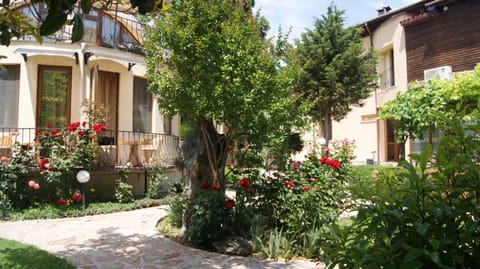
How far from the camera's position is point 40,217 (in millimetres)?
8219

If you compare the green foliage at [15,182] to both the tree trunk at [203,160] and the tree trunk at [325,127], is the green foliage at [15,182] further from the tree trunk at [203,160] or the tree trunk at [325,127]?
the tree trunk at [325,127]

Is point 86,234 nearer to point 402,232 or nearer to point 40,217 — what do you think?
point 40,217

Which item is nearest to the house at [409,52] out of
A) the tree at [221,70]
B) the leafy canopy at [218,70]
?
the tree at [221,70]

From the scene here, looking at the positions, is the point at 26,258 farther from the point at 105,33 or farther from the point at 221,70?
the point at 105,33

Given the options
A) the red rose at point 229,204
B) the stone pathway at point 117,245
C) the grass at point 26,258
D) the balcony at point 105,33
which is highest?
the balcony at point 105,33

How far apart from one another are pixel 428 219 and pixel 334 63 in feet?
51.5

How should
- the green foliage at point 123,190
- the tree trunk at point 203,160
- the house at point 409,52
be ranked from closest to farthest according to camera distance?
the tree trunk at point 203,160 → the green foliage at point 123,190 → the house at point 409,52

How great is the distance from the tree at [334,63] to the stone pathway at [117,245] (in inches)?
433

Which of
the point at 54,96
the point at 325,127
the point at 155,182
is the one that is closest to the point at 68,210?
the point at 155,182

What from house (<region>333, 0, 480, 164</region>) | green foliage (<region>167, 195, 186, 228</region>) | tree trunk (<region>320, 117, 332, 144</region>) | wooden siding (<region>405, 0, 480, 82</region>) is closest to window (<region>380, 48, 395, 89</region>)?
house (<region>333, 0, 480, 164</region>)

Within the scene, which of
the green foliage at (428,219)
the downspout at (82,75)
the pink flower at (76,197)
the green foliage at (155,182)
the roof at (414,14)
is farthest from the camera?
the roof at (414,14)

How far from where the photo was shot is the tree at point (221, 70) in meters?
5.50

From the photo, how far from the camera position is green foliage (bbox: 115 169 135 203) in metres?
9.98

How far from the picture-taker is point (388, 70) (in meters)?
19.8
